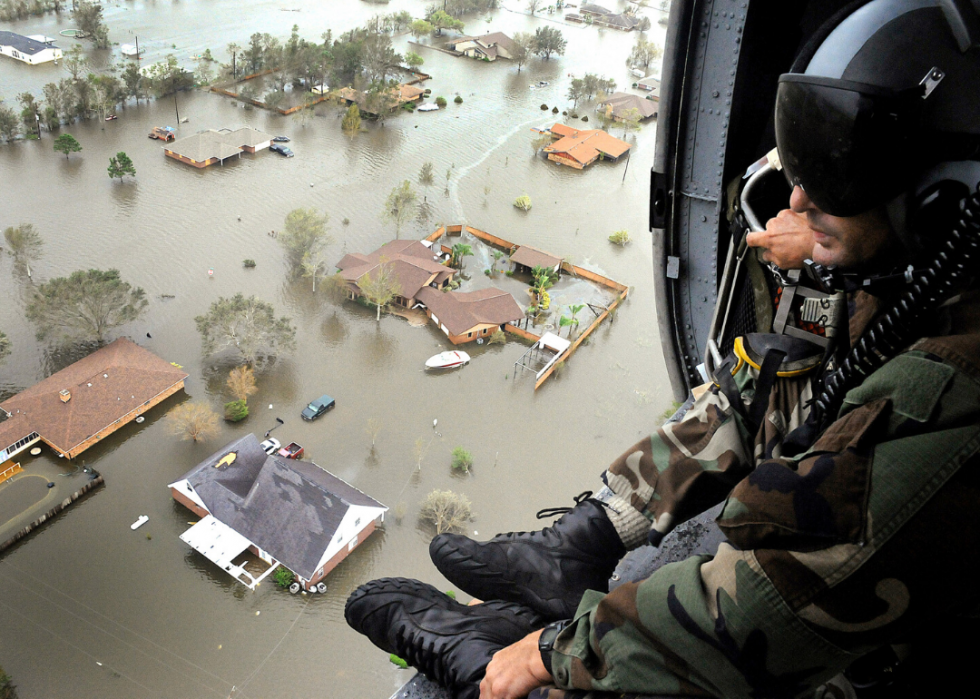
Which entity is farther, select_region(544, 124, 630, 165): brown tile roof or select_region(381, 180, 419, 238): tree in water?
select_region(544, 124, 630, 165): brown tile roof

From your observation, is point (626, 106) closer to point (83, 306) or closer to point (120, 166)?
point (120, 166)

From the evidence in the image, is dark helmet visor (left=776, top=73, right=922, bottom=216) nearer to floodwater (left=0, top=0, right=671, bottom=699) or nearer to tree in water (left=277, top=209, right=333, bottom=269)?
floodwater (left=0, top=0, right=671, bottom=699)

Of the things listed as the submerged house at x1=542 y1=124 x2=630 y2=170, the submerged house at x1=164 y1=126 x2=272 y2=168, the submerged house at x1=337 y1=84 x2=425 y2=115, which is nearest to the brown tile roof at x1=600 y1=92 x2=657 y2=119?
the submerged house at x1=542 y1=124 x2=630 y2=170

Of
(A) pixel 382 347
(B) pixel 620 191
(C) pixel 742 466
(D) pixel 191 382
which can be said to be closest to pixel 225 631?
(D) pixel 191 382

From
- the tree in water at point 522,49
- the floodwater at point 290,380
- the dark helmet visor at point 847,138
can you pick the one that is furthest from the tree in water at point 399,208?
the dark helmet visor at point 847,138

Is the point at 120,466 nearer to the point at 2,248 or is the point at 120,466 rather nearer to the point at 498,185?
the point at 2,248

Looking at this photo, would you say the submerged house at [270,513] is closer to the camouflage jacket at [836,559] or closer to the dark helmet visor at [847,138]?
the camouflage jacket at [836,559]
